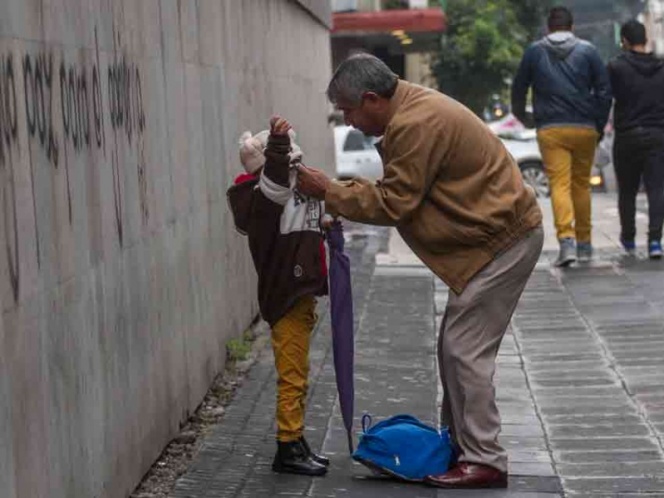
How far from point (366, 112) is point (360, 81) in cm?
12

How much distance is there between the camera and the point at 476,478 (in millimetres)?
6602

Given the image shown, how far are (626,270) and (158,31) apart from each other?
20.1 ft

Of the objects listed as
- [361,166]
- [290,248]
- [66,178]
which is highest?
[66,178]

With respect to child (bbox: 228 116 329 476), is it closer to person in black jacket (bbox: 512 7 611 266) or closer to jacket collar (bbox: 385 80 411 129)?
jacket collar (bbox: 385 80 411 129)

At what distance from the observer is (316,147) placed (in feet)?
55.2

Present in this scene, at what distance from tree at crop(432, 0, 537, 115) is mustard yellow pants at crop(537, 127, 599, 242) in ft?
92.4

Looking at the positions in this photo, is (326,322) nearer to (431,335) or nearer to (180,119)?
(431,335)

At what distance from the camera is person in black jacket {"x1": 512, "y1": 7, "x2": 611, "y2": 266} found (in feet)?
42.3

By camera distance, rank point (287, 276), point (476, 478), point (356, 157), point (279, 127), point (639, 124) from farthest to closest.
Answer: point (356, 157) → point (639, 124) → point (287, 276) → point (476, 478) → point (279, 127)

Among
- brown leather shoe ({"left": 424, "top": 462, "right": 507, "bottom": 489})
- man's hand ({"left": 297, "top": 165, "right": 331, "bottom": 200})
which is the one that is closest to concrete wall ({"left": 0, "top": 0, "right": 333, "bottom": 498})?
man's hand ({"left": 297, "top": 165, "right": 331, "bottom": 200})

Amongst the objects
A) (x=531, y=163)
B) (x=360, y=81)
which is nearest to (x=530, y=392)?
(x=360, y=81)

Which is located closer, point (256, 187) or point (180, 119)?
point (256, 187)

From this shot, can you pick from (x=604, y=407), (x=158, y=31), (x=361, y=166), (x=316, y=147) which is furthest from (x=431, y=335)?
(x=361, y=166)

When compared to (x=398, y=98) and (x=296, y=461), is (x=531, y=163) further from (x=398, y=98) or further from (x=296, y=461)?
(x=398, y=98)
